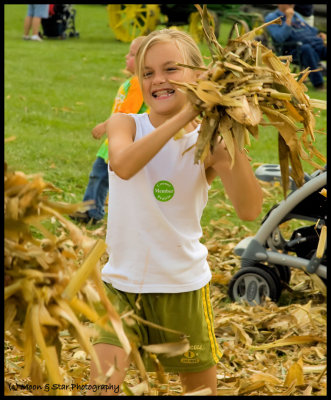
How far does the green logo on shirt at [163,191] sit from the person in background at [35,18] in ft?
49.7

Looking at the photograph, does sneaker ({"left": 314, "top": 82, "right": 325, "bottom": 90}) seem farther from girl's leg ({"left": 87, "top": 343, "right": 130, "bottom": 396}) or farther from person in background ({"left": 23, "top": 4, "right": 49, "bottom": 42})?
girl's leg ({"left": 87, "top": 343, "right": 130, "bottom": 396})

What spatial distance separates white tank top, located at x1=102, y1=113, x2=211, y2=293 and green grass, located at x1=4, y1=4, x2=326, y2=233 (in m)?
0.91

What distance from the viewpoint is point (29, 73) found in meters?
14.3

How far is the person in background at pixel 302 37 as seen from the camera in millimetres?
14234

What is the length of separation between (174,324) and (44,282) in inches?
43.7

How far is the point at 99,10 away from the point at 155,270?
2248 cm

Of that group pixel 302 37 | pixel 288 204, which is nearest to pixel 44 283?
pixel 288 204

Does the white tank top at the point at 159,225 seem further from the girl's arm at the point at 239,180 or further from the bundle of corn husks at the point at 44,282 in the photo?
the bundle of corn husks at the point at 44,282

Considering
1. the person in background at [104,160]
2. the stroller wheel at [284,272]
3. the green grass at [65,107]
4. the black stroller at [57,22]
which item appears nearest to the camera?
the stroller wheel at [284,272]

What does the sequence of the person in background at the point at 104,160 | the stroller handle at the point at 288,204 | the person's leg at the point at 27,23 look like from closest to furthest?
the stroller handle at the point at 288,204
the person in background at the point at 104,160
the person's leg at the point at 27,23

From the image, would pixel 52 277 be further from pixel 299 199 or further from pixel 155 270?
pixel 299 199

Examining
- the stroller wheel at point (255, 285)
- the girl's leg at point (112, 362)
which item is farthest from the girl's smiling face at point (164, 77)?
the stroller wheel at point (255, 285)

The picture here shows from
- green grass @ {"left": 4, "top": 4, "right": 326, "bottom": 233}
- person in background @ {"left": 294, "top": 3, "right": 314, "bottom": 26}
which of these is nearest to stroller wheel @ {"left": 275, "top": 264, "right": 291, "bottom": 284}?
green grass @ {"left": 4, "top": 4, "right": 326, "bottom": 233}

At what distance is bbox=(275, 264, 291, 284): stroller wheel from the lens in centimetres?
593
